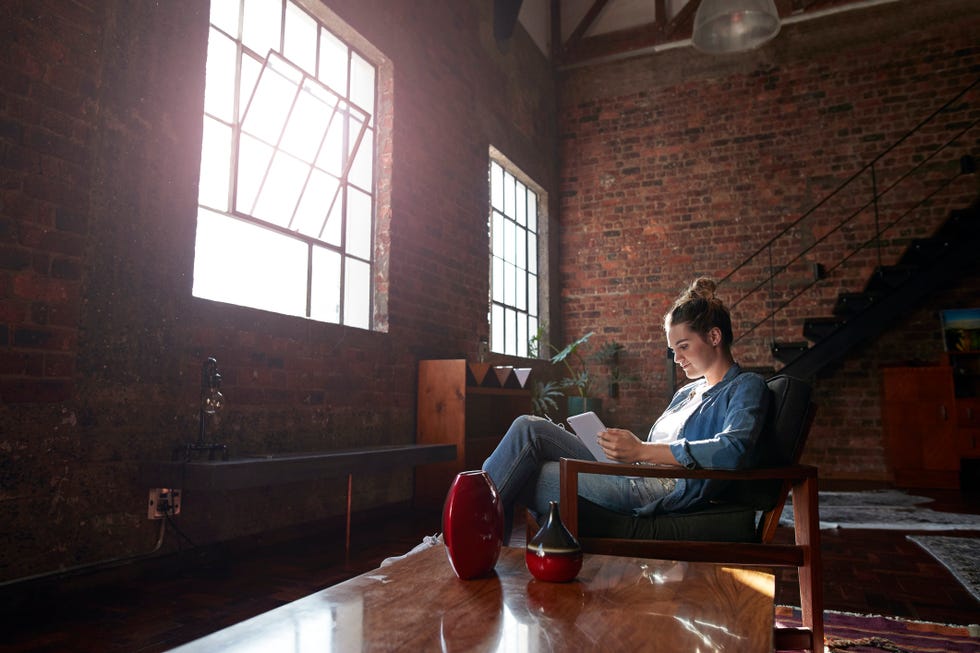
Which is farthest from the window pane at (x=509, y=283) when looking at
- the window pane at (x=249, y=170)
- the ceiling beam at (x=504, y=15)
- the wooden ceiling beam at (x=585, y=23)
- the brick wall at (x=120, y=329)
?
the window pane at (x=249, y=170)

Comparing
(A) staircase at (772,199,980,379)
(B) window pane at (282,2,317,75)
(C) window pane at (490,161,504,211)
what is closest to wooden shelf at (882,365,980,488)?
(A) staircase at (772,199,980,379)

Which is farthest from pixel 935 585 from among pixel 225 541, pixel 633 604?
pixel 225 541

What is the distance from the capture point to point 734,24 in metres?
5.00

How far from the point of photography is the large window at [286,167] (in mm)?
3385

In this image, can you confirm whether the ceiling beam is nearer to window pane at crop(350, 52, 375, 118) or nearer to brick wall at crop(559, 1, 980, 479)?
brick wall at crop(559, 1, 980, 479)

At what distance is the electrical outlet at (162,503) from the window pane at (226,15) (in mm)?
2362

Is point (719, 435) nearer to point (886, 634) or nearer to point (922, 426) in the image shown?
point (886, 634)

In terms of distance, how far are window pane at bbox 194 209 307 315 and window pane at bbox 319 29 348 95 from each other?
46.7 inches

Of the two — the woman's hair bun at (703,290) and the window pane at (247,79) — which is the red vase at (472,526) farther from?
the window pane at (247,79)

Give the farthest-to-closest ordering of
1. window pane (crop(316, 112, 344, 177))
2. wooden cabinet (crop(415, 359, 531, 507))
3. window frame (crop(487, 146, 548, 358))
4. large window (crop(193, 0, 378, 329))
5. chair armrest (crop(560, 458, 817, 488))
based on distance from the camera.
→ window frame (crop(487, 146, 548, 358))
wooden cabinet (crop(415, 359, 531, 507))
window pane (crop(316, 112, 344, 177))
large window (crop(193, 0, 378, 329))
chair armrest (crop(560, 458, 817, 488))

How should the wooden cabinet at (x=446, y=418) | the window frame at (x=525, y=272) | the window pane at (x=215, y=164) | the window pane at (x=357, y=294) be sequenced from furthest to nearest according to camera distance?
the window frame at (x=525, y=272)
the wooden cabinet at (x=446, y=418)
the window pane at (x=357, y=294)
the window pane at (x=215, y=164)

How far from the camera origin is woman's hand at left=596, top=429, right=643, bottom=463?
196cm

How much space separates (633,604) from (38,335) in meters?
2.27

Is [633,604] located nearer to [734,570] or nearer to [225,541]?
[734,570]
